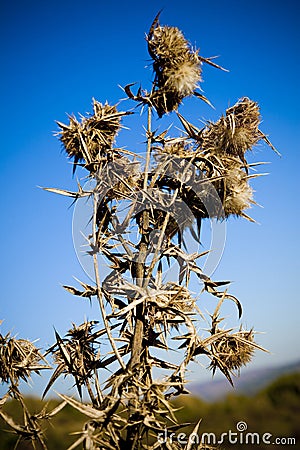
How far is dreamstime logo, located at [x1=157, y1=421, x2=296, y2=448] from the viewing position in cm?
215

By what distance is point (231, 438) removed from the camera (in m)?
2.71

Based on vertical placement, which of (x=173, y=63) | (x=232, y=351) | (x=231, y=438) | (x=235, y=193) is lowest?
(x=231, y=438)

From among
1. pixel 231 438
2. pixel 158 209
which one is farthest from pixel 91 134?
pixel 231 438

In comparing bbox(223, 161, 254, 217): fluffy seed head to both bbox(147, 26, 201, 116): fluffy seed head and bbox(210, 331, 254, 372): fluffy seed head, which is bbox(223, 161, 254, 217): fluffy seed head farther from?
bbox(210, 331, 254, 372): fluffy seed head

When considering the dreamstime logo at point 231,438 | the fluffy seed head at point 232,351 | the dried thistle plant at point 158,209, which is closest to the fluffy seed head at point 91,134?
the dried thistle plant at point 158,209

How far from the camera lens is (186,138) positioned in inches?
135

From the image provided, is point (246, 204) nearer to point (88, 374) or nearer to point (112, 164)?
point (112, 164)

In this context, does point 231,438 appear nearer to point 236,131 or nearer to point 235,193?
point 235,193

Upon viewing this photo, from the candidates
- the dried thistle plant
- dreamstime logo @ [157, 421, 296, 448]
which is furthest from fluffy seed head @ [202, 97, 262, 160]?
dreamstime logo @ [157, 421, 296, 448]

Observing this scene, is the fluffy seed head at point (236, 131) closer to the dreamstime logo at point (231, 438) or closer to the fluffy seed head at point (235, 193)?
the fluffy seed head at point (235, 193)

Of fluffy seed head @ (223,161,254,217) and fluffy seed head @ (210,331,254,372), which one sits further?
fluffy seed head @ (223,161,254,217)

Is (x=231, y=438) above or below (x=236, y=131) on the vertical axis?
below

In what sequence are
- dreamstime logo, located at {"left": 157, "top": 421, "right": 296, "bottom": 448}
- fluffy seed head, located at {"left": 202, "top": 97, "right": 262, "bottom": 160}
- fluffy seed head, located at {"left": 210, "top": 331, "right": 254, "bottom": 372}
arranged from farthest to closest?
fluffy seed head, located at {"left": 202, "top": 97, "right": 262, "bottom": 160} < fluffy seed head, located at {"left": 210, "top": 331, "right": 254, "bottom": 372} < dreamstime logo, located at {"left": 157, "top": 421, "right": 296, "bottom": 448}

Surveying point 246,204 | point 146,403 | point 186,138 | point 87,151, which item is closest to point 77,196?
point 87,151
